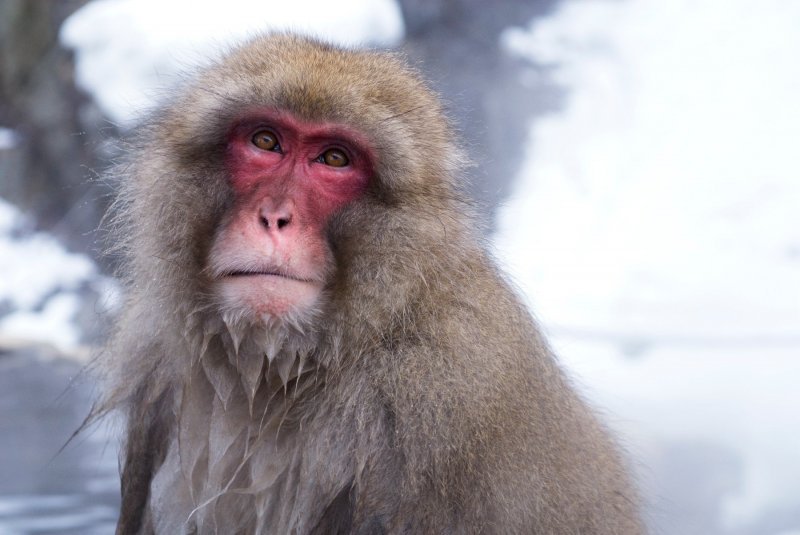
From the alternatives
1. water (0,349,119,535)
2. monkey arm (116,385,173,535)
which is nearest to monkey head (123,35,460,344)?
monkey arm (116,385,173,535)

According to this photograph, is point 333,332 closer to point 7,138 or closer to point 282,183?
point 282,183

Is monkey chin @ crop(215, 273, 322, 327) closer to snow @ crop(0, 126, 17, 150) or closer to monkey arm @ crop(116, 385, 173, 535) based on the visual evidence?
monkey arm @ crop(116, 385, 173, 535)

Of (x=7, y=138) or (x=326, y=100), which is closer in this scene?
(x=326, y=100)

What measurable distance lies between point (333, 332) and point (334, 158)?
0.40m

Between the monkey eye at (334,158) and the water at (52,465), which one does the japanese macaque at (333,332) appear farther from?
the water at (52,465)

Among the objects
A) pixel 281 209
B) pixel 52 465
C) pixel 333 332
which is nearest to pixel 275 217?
pixel 281 209

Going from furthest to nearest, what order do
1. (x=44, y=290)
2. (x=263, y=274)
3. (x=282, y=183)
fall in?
(x=44, y=290) → (x=282, y=183) → (x=263, y=274)

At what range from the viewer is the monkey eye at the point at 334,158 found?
82.3 inches

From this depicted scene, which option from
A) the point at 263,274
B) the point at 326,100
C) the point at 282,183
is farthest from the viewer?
the point at 326,100

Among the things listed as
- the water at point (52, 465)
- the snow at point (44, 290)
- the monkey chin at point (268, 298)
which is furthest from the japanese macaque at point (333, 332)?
the snow at point (44, 290)

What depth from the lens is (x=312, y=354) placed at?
2035 mm

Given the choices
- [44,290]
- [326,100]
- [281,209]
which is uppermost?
[326,100]

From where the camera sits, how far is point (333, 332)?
2.02 metres

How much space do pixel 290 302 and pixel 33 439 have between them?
3260mm
